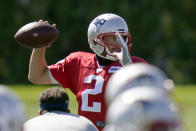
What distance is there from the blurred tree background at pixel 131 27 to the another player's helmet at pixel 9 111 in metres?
21.8

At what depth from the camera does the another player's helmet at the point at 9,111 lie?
273cm

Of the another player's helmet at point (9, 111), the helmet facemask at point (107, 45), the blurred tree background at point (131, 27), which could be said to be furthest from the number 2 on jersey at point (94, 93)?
the blurred tree background at point (131, 27)

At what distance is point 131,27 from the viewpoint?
83.6 ft

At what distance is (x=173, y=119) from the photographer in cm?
251

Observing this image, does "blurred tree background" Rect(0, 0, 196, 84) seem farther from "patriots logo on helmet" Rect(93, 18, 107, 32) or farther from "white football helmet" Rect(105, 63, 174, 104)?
"white football helmet" Rect(105, 63, 174, 104)

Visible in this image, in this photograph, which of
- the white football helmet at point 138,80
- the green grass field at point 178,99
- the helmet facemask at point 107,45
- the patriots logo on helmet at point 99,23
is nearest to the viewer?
the white football helmet at point 138,80

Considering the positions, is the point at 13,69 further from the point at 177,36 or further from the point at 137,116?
the point at 137,116

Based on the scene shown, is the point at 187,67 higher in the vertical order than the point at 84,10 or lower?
lower

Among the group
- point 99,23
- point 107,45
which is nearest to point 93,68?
point 107,45

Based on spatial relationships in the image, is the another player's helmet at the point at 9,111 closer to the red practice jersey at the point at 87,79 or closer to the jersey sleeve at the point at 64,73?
the red practice jersey at the point at 87,79

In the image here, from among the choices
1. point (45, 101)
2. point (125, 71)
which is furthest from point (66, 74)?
point (125, 71)

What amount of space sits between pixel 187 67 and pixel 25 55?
6.77 meters

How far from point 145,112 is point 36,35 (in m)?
2.47

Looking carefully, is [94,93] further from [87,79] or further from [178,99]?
[178,99]
